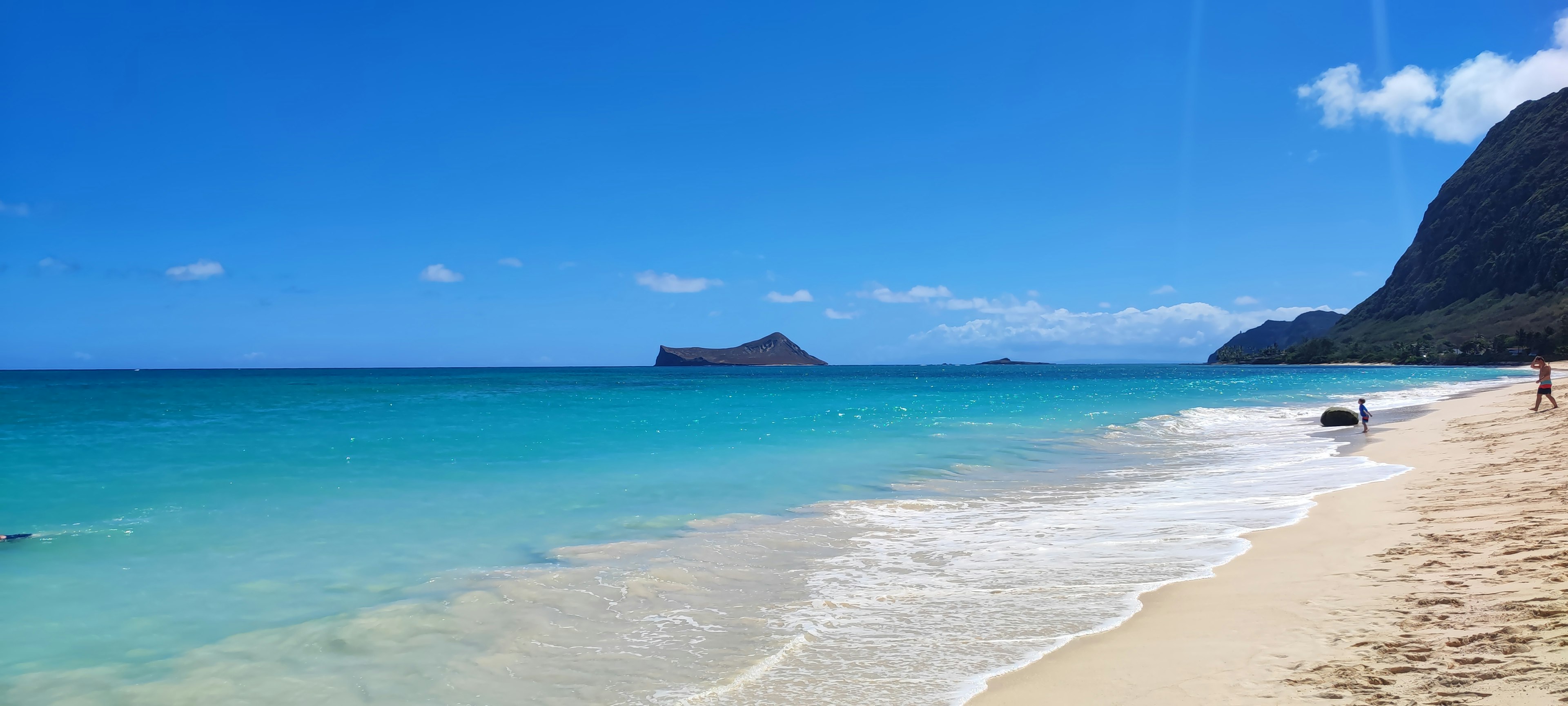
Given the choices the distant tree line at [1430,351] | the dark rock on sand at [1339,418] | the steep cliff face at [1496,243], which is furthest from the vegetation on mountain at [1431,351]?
the dark rock on sand at [1339,418]

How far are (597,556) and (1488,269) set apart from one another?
591ft

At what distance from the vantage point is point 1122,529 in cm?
1001

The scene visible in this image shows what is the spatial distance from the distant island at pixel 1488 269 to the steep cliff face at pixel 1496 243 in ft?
0.63

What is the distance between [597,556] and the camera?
9.20 meters

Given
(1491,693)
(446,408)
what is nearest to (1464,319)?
(446,408)

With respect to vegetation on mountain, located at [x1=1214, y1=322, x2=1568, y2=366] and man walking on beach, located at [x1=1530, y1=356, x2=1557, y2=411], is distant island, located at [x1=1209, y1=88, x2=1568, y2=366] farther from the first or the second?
man walking on beach, located at [x1=1530, y1=356, x2=1557, y2=411]

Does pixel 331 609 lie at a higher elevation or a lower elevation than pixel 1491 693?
lower

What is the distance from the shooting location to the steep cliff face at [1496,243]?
4875 inches

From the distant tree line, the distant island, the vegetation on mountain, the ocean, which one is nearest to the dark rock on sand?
the ocean

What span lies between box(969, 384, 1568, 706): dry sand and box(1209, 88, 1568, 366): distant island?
127507mm

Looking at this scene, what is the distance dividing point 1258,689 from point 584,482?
12.7m

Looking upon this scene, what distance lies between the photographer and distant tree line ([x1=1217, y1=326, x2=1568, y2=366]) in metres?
102

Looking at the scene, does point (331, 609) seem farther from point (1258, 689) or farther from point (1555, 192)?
point (1555, 192)

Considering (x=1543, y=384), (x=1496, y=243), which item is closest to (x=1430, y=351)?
(x=1496, y=243)
